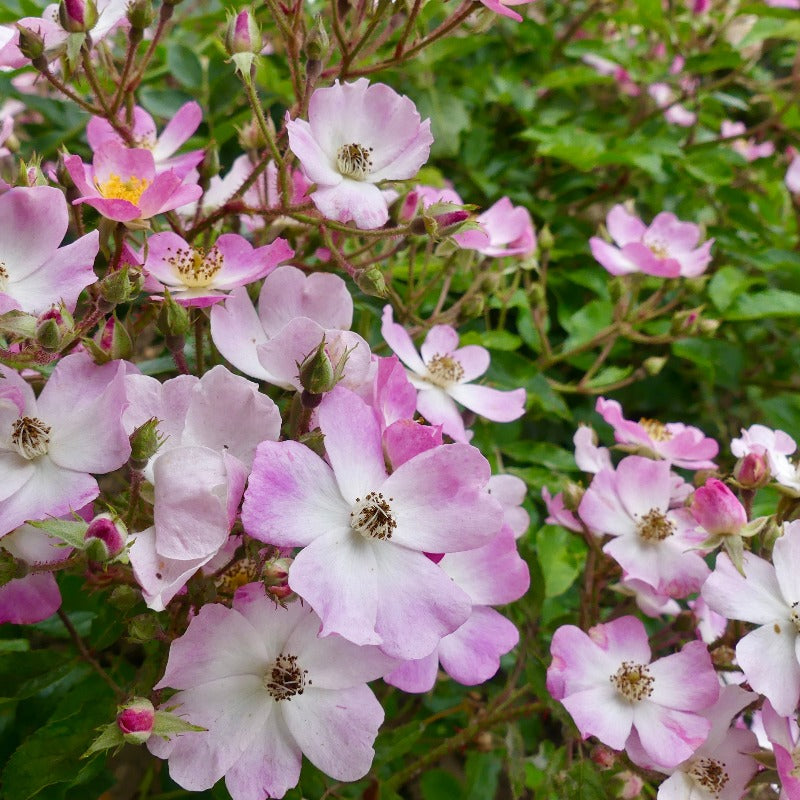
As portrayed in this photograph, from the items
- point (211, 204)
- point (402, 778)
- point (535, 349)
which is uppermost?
point (211, 204)

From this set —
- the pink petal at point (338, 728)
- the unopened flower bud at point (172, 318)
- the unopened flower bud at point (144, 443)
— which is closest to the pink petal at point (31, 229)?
the unopened flower bud at point (172, 318)

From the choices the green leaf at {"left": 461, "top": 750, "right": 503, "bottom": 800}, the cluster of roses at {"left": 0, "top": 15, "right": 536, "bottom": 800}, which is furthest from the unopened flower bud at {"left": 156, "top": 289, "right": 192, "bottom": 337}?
the green leaf at {"left": 461, "top": 750, "right": 503, "bottom": 800}

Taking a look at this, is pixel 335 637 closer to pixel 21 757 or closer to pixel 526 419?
pixel 21 757

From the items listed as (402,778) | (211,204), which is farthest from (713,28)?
(402,778)

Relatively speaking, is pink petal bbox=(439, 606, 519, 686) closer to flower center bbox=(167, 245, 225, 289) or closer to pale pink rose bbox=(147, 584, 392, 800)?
pale pink rose bbox=(147, 584, 392, 800)

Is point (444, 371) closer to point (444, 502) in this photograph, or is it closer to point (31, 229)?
point (444, 502)

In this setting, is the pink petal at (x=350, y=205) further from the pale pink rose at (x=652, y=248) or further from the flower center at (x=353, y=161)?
the pale pink rose at (x=652, y=248)

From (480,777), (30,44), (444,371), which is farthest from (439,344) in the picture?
(480,777)
